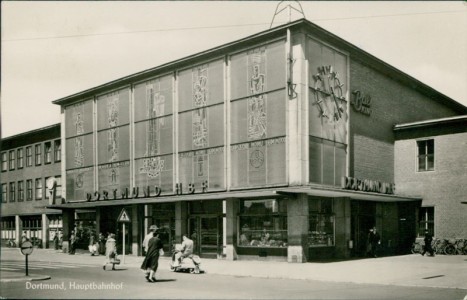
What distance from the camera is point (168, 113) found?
30.4 meters

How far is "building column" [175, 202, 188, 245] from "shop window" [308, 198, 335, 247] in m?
7.55

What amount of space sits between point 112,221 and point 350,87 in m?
17.3

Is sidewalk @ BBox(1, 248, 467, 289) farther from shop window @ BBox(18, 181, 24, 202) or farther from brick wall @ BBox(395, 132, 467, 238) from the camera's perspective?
shop window @ BBox(18, 181, 24, 202)

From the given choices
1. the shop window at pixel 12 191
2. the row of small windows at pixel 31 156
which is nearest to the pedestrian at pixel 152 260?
the row of small windows at pixel 31 156

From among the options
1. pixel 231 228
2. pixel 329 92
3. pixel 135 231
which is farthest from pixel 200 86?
pixel 135 231

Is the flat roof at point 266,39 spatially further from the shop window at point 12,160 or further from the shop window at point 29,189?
the shop window at point 12,160

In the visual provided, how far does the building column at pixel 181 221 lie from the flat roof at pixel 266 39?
7868 millimetres

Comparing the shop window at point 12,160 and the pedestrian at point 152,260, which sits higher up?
the shop window at point 12,160

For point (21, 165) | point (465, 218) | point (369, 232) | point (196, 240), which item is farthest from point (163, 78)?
point (21, 165)

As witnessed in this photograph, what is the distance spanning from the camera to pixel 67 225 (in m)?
37.3

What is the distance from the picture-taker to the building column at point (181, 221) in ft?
94.9

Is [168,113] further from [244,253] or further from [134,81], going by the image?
[244,253]

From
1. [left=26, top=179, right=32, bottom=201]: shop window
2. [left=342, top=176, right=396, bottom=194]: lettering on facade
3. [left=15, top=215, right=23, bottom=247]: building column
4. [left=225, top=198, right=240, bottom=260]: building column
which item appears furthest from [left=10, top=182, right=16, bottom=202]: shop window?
[left=342, top=176, right=396, bottom=194]: lettering on facade

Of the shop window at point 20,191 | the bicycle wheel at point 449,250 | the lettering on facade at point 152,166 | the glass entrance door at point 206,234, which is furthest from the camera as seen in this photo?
the shop window at point 20,191
